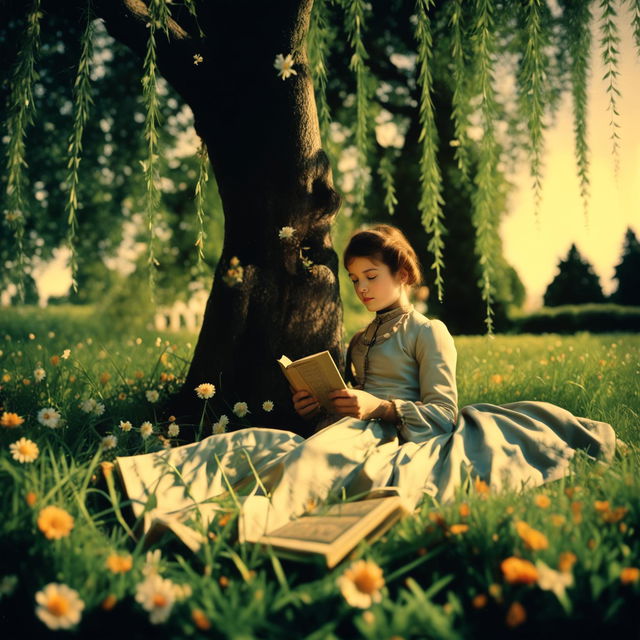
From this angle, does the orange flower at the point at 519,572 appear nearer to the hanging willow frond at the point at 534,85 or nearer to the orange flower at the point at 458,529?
the orange flower at the point at 458,529

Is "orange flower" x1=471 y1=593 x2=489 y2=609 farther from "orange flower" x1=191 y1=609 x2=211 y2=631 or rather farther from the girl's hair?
the girl's hair

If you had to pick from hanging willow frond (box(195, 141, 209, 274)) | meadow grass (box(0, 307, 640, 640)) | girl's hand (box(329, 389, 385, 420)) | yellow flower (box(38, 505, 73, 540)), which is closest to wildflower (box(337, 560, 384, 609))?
meadow grass (box(0, 307, 640, 640))

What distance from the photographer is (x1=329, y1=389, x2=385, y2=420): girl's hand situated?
2.20 meters

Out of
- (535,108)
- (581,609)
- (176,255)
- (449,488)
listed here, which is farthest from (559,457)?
(176,255)

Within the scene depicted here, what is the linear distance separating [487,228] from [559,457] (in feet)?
4.22

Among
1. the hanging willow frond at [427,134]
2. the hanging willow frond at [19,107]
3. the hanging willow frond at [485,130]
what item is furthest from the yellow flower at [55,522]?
the hanging willow frond at [485,130]

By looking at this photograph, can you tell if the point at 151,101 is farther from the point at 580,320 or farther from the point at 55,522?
the point at 580,320

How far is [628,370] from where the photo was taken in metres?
3.79

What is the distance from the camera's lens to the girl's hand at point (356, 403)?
2.20 m

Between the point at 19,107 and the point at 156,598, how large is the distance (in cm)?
200

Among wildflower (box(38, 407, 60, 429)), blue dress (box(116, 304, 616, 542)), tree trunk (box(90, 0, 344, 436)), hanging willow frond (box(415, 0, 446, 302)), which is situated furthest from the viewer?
tree trunk (box(90, 0, 344, 436))

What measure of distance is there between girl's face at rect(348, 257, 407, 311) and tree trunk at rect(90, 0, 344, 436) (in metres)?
0.22

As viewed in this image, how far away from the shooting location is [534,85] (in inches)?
101

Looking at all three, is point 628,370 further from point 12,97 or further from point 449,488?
point 12,97
